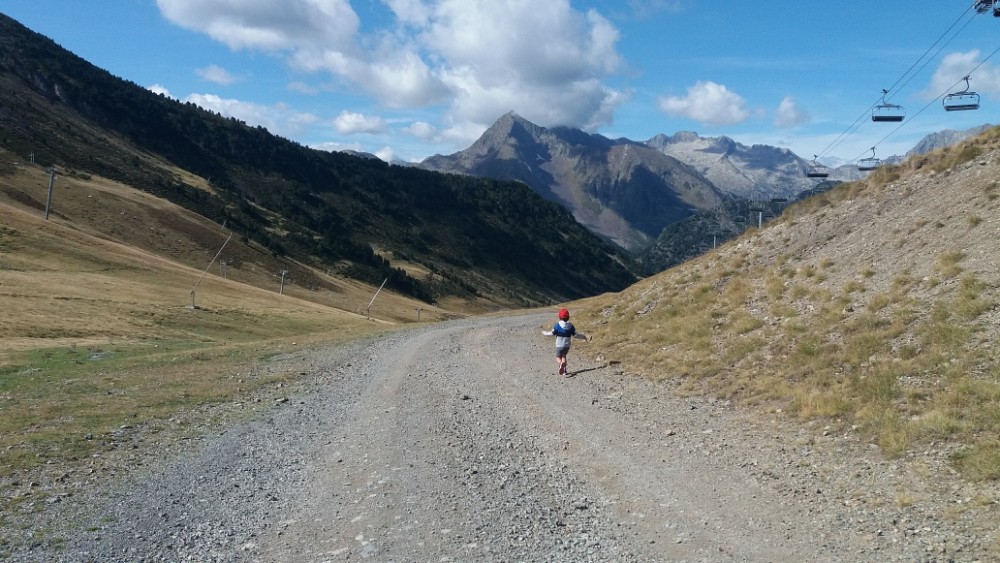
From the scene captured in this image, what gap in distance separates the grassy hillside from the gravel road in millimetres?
824

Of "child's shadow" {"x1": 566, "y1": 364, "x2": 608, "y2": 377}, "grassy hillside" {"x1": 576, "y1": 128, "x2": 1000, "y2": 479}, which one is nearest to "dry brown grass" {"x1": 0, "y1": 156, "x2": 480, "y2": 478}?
"child's shadow" {"x1": 566, "y1": 364, "x2": 608, "y2": 377}

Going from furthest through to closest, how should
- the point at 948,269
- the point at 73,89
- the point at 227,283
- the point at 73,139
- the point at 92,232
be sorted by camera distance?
1. the point at 73,89
2. the point at 73,139
3. the point at 92,232
4. the point at 227,283
5. the point at 948,269

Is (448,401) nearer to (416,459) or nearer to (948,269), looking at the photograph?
(416,459)

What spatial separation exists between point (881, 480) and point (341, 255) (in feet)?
458

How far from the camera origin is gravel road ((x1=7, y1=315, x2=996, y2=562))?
6.74 metres

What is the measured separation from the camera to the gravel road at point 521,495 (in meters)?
6.74

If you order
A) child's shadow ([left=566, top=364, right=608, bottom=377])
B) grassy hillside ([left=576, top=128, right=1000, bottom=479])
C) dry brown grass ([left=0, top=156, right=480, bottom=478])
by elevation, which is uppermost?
grassy hillside ([left=576, top=128, right=1000, bottom=479])

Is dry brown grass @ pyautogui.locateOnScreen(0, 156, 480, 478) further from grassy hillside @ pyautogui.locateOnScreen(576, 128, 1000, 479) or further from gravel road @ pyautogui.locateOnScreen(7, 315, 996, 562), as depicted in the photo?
grassy hillside @ pyautogui.locateOnScreen(576, 128, 1000, 479)

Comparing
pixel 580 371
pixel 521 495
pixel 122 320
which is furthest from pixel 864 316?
pixel 122 320

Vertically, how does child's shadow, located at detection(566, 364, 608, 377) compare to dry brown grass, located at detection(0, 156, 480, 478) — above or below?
above

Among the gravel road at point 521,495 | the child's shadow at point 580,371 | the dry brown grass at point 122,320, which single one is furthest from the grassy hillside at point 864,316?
the dry brown grass at point 122,320

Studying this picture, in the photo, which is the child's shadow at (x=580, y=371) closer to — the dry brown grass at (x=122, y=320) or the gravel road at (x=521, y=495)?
the gravel road at (x=521, y=495)

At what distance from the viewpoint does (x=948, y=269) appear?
1349cm

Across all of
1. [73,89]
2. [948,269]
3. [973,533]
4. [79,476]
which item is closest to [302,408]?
[79,476]
